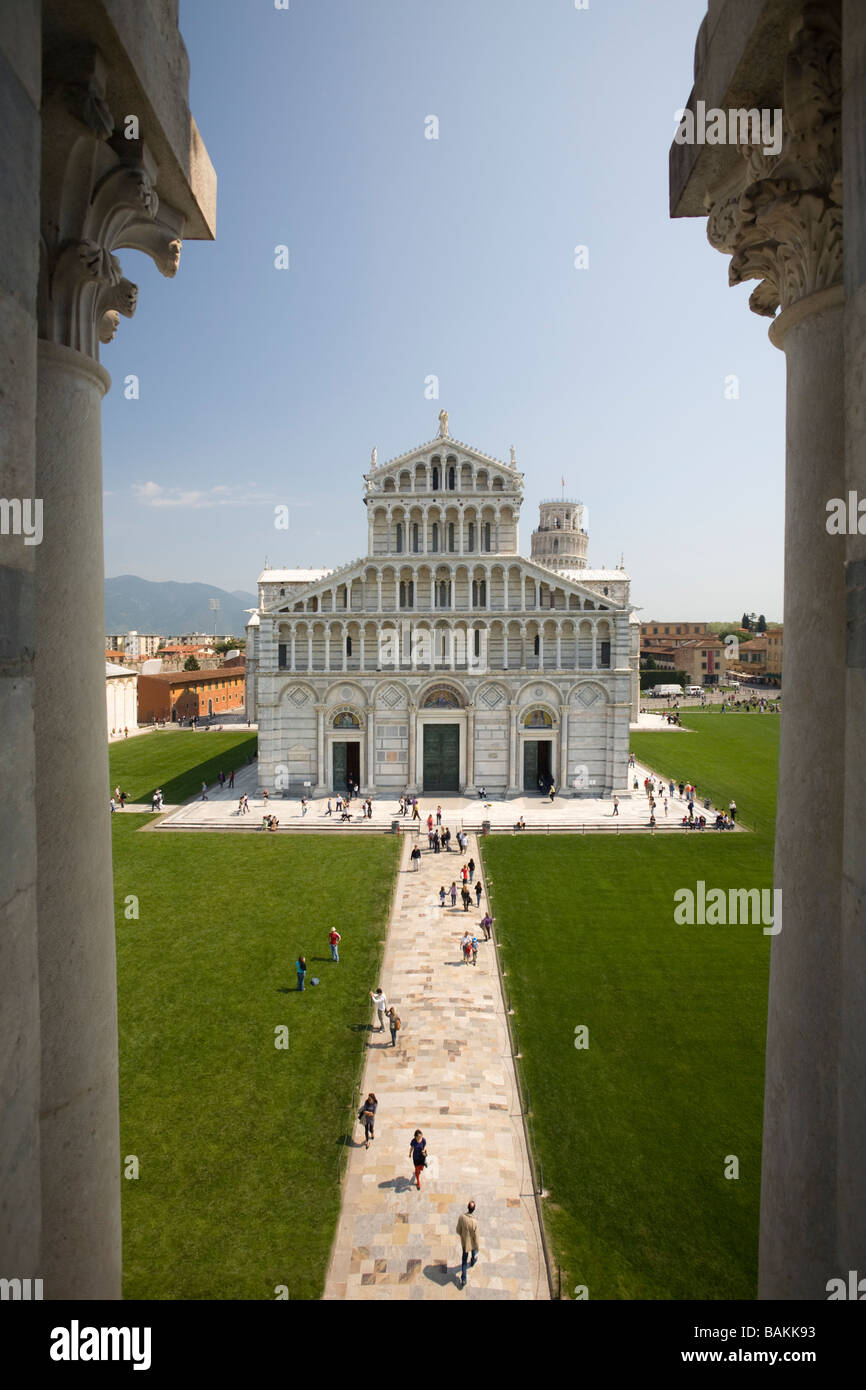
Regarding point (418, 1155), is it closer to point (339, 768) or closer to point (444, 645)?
point (339, 768)

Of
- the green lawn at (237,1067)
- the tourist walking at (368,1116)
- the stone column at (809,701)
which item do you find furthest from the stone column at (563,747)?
the stone column at (809,701)

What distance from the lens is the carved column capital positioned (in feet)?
12.4

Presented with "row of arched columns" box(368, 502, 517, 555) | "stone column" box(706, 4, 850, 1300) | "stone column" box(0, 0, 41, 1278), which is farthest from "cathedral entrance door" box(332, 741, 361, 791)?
"stone column" box(0, 0, 41, 1278)

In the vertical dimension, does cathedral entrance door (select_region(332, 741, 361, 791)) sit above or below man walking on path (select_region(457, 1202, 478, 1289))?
above

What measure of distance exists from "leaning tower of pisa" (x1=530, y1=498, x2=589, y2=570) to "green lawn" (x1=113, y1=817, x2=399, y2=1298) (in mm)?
65996

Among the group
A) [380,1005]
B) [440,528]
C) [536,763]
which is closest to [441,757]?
[536,763]

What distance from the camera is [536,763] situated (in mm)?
40500

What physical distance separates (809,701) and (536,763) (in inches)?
1458

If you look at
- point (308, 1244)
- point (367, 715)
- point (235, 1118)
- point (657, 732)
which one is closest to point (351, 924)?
point (235, 1118)

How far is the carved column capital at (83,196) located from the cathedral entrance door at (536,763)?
37.0m

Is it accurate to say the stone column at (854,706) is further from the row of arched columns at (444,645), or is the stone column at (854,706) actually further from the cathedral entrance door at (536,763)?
the cathedral entrance door at (536,763)

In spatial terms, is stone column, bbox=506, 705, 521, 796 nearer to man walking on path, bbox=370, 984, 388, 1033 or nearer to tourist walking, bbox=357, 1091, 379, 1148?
man walking on path, bbox=370, 984, 388, 1033

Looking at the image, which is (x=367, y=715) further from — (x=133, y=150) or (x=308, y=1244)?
(x=133, y=150)
